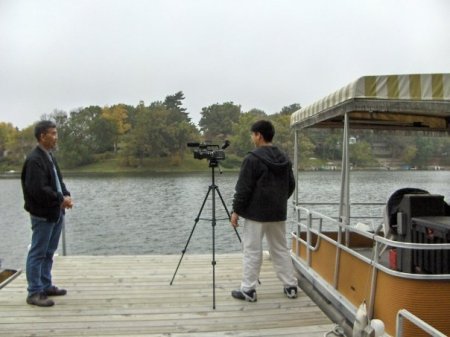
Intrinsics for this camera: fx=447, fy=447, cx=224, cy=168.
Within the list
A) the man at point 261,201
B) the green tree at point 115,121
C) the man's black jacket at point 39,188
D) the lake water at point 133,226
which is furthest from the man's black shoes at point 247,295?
the green tree at point 115,121

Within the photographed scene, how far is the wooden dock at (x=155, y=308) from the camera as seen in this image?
3.54 m

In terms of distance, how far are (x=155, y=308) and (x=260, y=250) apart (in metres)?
1.09

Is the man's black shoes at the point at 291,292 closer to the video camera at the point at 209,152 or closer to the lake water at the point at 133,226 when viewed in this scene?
the video camera at the point at 209,152

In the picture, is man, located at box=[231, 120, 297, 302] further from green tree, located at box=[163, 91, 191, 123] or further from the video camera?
green tree, located at box=[163, 91, 191, 123]

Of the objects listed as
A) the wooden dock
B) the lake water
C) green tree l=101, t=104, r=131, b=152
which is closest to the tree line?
green tree l=101, t=104, r=131, b=152

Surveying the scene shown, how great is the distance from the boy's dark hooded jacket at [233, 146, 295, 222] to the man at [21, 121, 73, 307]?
1634 mm

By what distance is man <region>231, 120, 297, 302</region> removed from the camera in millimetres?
3922

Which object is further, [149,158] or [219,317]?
[149,158]

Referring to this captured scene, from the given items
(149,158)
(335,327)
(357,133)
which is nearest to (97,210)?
(357,133)

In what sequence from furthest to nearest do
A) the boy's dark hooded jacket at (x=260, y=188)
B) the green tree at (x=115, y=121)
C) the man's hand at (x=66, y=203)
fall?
the green tree at (x=115, y=121) < the man's hand at (x=66, y=203) < the boy's dark hooded jacket at (x=260, y=188)

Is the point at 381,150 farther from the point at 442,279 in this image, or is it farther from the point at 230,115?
the point at 230,115

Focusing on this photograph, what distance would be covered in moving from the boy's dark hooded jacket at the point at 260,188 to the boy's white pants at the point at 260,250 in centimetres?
10

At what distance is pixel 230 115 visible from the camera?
9488 cm

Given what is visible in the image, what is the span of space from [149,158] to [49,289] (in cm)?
7019
